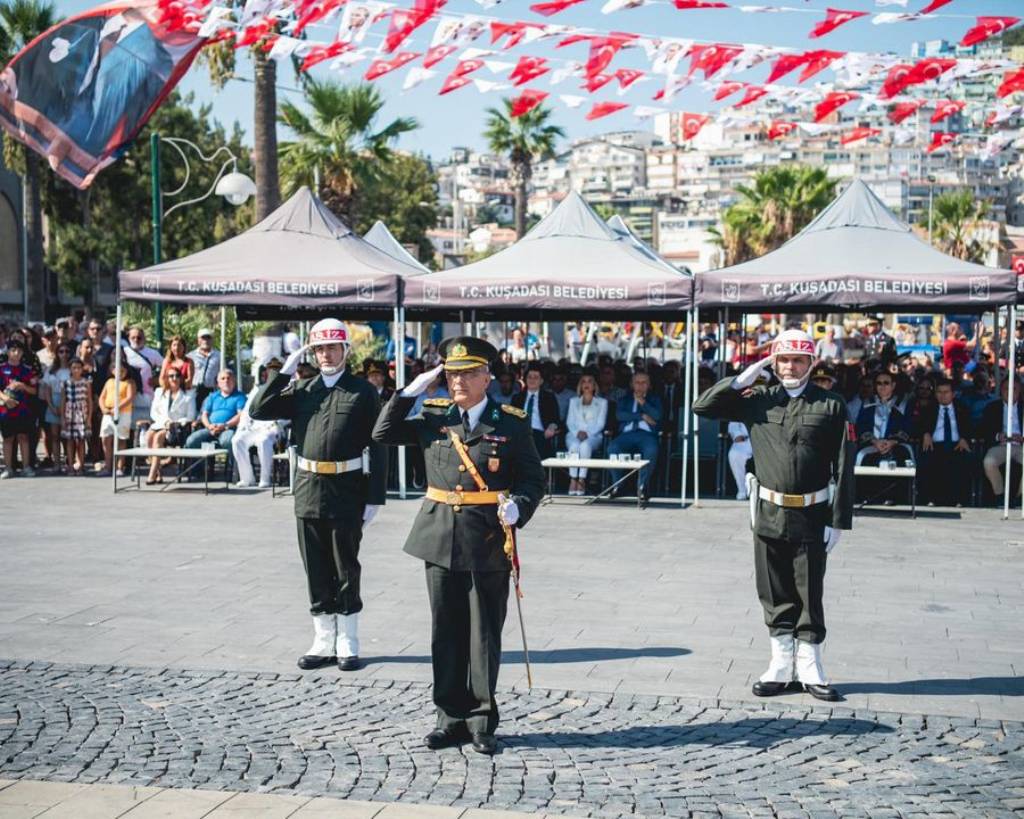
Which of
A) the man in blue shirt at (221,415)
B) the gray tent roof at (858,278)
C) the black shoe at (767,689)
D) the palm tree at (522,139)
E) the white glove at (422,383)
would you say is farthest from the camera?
the palm tree at (522,139)

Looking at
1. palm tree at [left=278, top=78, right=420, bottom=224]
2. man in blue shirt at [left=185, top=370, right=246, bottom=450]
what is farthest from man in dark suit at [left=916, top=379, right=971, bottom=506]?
palm tree at [left=278, top=78, right=420, bottom=224]

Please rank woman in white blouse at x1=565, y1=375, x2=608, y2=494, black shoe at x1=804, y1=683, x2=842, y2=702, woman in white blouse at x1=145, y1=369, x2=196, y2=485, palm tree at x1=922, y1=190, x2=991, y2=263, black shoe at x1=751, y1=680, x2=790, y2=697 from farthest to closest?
palm tree at x1=922, y1=190, x2=991, y2=263, woman in white blouse at x1=145, y1=369, x2=196, y2=485, woman in white blouse at x1=565, y1=375, x2=608, y2=494, black shoe at x1=751, y1=680, x2=790, y2=697, black shoe at x1=804, y1=683, x2=842, y2=702

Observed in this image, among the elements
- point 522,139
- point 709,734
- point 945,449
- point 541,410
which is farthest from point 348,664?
point 522,139

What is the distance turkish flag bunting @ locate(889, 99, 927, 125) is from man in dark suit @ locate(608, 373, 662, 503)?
4960mm

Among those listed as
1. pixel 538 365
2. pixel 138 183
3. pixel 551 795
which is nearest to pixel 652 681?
pixel 551 795

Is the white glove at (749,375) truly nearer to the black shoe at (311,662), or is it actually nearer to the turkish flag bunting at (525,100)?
the black shoe at (311,662)

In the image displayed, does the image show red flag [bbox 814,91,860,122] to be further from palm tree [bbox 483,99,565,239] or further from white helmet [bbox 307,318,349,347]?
palm tree [bbox 483,99,565,239]

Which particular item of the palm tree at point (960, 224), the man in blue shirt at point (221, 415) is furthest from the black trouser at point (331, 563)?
the palm tree at point (960, 224)

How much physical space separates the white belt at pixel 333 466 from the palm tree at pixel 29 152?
31183 mm

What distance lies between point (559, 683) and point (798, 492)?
69.1 inches

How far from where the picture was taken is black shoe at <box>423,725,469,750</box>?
6.38 m

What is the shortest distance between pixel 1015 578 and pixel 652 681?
4.79 m

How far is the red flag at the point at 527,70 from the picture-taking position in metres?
11.1

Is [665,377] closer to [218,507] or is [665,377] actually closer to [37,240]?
[218,507]
